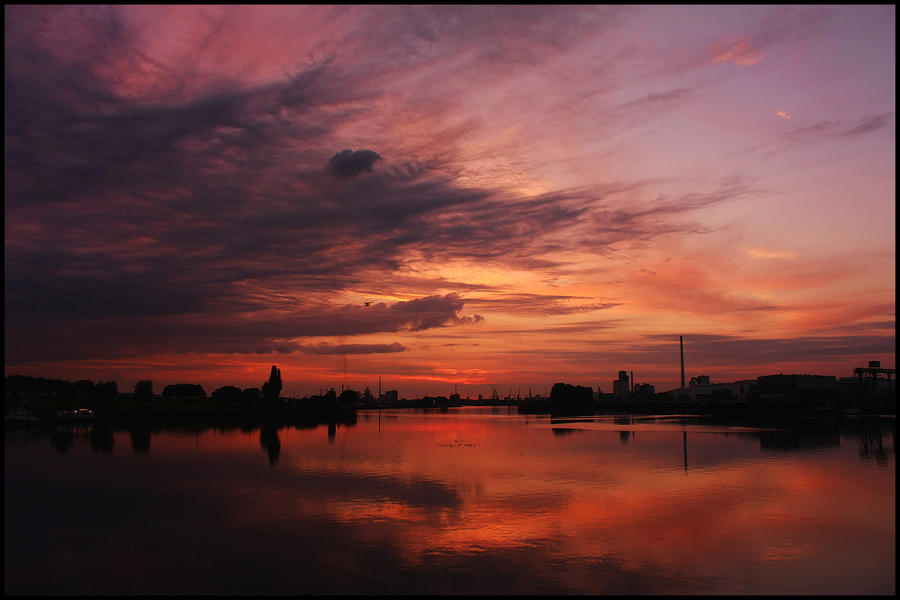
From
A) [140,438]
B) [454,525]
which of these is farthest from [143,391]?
[454,525]

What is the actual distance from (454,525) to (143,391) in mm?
180724

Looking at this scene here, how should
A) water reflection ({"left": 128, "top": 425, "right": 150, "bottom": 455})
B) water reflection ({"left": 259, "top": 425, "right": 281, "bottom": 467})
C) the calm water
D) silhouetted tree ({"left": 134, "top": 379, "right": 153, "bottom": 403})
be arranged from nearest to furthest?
the calm water
water reflection ({"left": 259, "top": 425, "right": 281, "bottom": 467})
water reflection ({"left": 128, "top": 425, "right": 150, "bottom": 455})
silhouetted tree ({"left": 134, "top": 379, "right": 153, "bottom": 403})

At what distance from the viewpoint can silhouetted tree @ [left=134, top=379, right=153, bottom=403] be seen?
18150 cm

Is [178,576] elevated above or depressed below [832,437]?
above

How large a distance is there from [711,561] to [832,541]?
877 centimetres

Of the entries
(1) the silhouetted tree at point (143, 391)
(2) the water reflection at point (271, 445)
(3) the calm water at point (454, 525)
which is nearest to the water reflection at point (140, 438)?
(3) the calm water at point (454, 525)

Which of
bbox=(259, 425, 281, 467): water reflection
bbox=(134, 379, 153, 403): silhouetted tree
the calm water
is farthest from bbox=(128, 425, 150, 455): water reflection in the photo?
bbox=(134, 379, 153, 403): silhouetted tree

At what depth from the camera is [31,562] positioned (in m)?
29.1

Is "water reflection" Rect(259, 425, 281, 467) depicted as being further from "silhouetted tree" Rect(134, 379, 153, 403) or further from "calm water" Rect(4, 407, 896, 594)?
"silhouetted tree" Rect(134, 379, 153, 403)

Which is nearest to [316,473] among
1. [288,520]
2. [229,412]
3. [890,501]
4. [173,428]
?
[288,520]

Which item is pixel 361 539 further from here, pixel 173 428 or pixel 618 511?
pixel 173 428

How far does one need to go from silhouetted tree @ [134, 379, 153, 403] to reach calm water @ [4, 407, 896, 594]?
393 feet

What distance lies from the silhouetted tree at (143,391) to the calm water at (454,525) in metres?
120

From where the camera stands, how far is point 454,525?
35.5 metres
